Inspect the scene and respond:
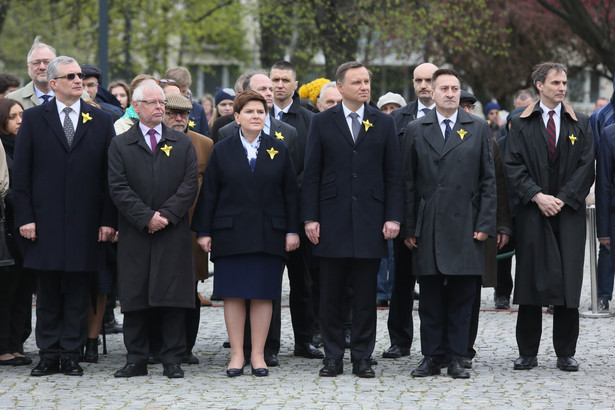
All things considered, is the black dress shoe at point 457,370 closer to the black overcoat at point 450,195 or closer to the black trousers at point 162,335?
the black overcoat at point 450,195

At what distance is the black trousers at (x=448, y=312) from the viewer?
336 inches

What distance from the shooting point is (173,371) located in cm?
847

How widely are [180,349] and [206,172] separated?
54.7 inches

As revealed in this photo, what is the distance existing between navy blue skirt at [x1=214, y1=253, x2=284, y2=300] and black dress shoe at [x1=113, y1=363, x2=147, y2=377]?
81 centimetres

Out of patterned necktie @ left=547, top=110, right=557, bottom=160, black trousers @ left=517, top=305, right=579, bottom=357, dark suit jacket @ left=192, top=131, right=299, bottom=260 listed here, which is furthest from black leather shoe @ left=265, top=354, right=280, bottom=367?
patterned necktie @ left=547, top=110, right=557, bottom=160

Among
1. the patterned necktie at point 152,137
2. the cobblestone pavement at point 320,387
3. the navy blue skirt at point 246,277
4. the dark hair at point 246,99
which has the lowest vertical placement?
the cobblestone pavement at point 320,387

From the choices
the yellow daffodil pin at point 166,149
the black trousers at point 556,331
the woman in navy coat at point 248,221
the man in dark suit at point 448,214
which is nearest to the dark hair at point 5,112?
the yellow daffodil pin at point 166,149

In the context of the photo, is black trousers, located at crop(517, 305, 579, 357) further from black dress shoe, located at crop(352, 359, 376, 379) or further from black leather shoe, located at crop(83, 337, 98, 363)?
black leather shoe, located at crop(83, 337, 98, 363)

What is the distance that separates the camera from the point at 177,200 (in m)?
8.45

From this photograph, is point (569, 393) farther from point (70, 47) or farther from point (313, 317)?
point (70, 47)

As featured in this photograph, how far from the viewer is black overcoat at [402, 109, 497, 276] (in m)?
8.46

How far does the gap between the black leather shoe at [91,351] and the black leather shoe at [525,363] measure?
134 inches

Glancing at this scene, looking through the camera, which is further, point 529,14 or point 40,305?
point 529,14

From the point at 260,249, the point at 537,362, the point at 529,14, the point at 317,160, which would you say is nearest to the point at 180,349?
the point at 260,249
